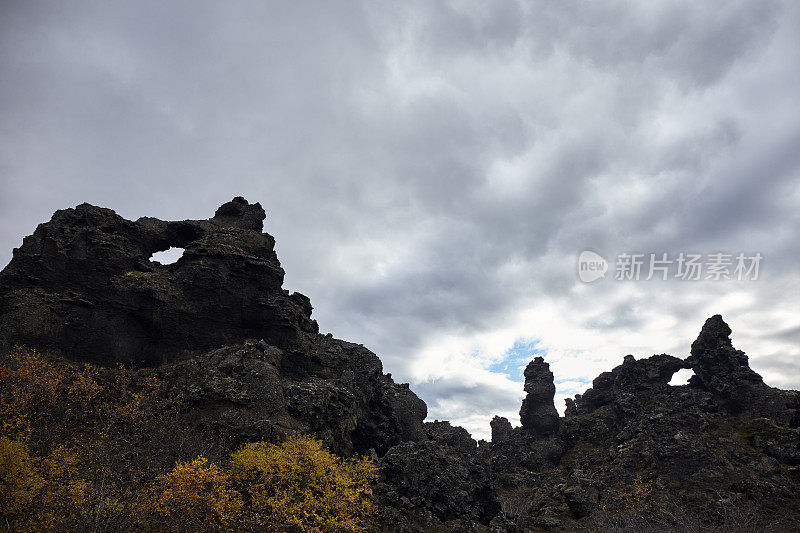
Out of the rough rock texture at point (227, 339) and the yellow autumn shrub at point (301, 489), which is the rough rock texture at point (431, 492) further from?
the yellow autumn shrub at point (301, 489)

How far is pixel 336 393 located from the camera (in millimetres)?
52156

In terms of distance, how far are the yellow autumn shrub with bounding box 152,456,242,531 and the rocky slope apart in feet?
35.7

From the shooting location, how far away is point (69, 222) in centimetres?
5856

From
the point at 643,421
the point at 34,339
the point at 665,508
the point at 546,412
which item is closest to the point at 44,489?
the point at 34,339

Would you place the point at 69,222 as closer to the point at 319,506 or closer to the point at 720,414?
the point at 319,506

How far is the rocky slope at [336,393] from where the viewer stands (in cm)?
4388

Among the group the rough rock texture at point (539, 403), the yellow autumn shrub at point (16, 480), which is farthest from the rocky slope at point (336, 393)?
the rough rock texture at point (539, 403)

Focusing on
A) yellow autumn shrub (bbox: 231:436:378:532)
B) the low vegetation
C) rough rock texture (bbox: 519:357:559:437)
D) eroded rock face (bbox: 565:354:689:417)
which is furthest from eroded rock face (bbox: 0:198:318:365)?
eroded rock face (bbox: 565:354:689:417)

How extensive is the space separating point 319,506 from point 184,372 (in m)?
27.6

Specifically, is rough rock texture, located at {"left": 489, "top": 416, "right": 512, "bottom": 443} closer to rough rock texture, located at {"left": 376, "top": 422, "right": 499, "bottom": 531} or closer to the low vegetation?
rough rock texture, located at {"left": 376, "top": 422, "right": 499, "bottom": 531}

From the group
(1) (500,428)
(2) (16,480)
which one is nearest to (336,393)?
(2) (16,480)

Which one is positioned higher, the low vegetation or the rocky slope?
the rocky slope

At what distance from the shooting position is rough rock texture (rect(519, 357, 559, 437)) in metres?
108

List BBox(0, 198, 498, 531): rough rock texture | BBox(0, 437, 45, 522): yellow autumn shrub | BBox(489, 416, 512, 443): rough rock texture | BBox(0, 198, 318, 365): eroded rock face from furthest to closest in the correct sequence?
BBox(489, 416, 512, 443): rough rock texture → BBox(0, 198, 318, 365): eroded rock face → BBox(0, 198, 498, 531): rough rock texture → BBox(0, 437, 45, 522): yellow autumn shrub
